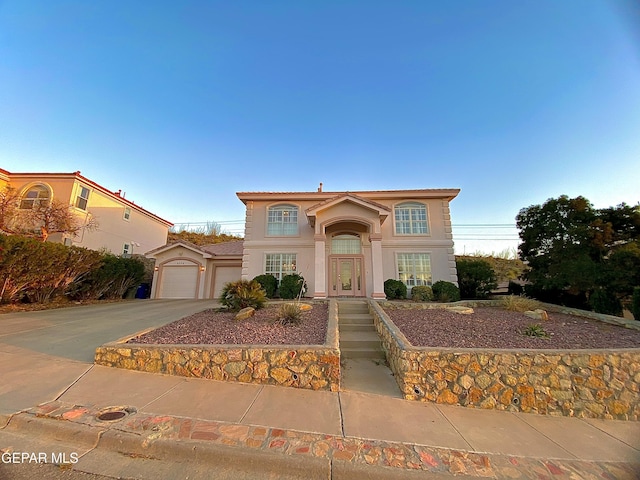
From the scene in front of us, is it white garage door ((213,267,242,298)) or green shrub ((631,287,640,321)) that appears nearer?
green shrub ((631,287,640,321))

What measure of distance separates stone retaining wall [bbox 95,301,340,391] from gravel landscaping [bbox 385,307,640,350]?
2135mm

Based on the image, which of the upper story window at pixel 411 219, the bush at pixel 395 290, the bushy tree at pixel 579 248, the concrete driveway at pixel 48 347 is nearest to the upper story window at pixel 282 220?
the bush at pixel 395 290

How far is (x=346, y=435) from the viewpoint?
11.2 ft

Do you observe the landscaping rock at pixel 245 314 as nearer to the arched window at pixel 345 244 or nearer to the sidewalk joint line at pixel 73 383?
the sidewalk joint line at pixel 73 383

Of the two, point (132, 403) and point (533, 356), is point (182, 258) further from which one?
point (533, 356)

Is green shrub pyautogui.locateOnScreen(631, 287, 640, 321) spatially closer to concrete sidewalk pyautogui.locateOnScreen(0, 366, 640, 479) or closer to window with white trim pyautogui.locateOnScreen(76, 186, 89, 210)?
concrete sidewalk pyautogui.locateOnScreen(0, 366, 640, 479)

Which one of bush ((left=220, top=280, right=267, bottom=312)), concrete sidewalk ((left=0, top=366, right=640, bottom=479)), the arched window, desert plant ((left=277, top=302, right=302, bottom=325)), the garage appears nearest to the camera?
concrete sidewalk ((left=0, top=366, right=640, bottom=479))

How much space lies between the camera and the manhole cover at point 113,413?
3.48m

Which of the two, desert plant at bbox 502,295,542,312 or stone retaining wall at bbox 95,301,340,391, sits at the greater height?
desert plant at bbox 502,295,542,312

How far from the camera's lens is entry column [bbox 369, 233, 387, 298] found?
41.3ft

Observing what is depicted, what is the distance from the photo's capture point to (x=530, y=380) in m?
4.68

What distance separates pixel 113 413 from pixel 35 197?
2103 cm

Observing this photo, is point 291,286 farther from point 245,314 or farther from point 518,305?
point 518,305

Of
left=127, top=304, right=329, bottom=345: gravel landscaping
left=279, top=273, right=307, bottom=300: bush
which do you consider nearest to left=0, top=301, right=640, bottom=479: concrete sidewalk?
left=127, top=304, right=329, bottom=345: gravel landscaping
